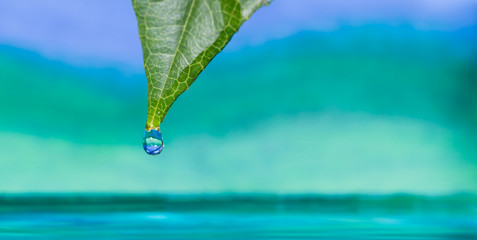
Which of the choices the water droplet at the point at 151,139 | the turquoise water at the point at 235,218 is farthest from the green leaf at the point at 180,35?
the turquoise water at the point at 235,218

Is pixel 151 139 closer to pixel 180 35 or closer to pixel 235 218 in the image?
pixel 180 35

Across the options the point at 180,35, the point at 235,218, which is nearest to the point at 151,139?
the point at 180,35

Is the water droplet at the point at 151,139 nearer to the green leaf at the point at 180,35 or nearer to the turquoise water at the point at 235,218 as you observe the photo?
the green leaf at the point at 180,35

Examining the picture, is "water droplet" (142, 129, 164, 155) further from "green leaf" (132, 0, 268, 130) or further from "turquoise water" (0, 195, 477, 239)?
"turquoise water" (0, 195, 477, 239)

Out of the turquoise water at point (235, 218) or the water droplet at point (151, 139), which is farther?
the turquoise water at point (235, 218)

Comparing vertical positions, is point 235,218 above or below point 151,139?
below
